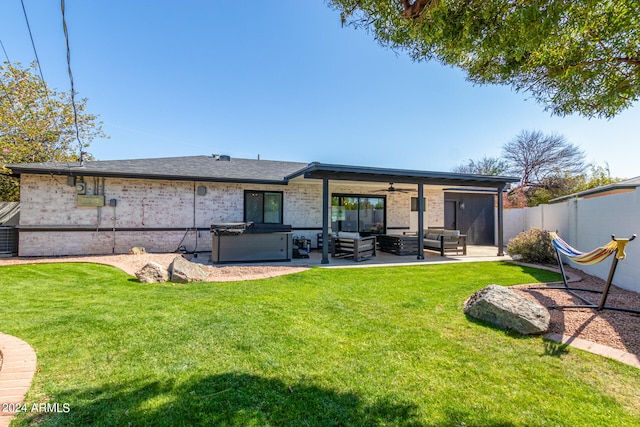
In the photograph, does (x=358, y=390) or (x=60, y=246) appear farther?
(x=60, y=246)

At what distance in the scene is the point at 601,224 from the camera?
6.52 m

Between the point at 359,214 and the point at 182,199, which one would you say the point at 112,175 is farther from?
the point at 359,214

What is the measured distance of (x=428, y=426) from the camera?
1939 mm

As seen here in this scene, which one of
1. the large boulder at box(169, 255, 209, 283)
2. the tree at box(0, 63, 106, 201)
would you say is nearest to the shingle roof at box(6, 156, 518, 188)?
the tree at box(0, 63, 106, 201)

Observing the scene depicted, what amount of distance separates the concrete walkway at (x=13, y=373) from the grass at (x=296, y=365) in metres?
0.08

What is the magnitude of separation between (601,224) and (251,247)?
8611 mm

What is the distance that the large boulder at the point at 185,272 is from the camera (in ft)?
19.4

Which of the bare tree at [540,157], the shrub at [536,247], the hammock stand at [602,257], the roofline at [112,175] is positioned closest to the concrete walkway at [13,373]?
the hammock stand at [602,257]

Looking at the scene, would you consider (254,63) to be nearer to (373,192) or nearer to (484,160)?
(373,192)

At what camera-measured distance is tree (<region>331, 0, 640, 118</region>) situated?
2604 millimetres

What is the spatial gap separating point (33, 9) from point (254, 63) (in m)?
6.61

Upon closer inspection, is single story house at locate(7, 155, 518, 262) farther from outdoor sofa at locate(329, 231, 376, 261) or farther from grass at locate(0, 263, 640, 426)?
grass at locate(0, 263, 640, 426)

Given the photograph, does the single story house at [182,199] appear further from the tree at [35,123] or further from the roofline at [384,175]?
the tree at [35,123]

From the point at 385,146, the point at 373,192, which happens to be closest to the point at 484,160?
the point at 385,146
